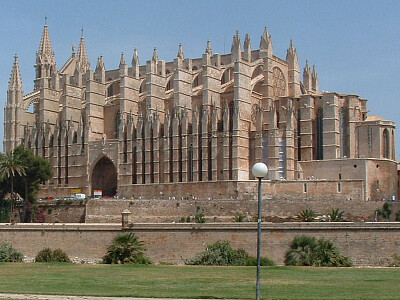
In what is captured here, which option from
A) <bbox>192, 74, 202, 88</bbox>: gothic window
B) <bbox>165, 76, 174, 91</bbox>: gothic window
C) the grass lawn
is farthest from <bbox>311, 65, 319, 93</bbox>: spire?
the grass lawn

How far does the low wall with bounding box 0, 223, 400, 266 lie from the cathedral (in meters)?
15.5

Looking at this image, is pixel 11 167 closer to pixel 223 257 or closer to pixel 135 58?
pixel 135 58

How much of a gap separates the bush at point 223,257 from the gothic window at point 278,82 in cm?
2983

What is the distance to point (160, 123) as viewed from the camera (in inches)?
2505

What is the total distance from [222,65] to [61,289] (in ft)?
155

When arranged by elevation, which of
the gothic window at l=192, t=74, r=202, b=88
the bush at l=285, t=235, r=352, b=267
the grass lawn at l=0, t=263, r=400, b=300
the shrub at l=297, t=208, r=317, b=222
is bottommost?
the grass lawn at l=0, t=263, r=400, b=300

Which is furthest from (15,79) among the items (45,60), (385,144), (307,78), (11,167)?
(385,144)

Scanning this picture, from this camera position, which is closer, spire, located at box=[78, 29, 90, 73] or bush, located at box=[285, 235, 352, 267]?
bush, located at box=[285, 235, 352, 267]

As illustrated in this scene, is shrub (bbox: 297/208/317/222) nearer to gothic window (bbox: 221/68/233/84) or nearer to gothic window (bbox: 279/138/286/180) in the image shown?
gothic window (bbox: 279/138/286/180)

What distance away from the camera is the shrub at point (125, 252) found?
34688mm

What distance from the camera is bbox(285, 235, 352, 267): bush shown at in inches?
1247

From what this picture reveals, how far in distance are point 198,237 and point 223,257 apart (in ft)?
12.2

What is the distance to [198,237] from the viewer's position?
37.4 metres

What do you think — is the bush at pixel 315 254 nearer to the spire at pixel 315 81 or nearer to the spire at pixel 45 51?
the spire at pixel 315 81
